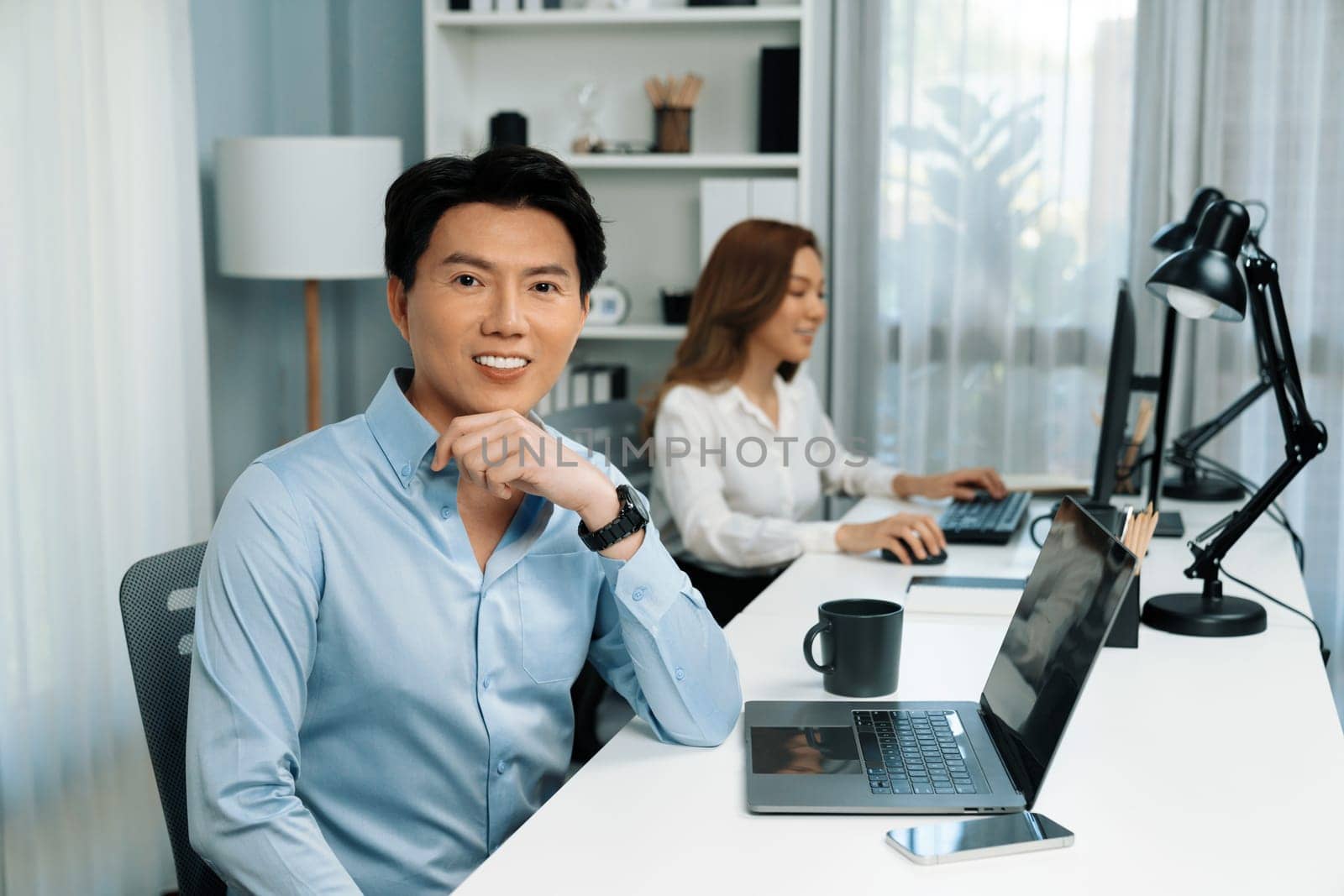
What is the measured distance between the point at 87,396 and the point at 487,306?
1.47 m

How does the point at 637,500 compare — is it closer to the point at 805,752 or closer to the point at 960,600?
the point at 805,752

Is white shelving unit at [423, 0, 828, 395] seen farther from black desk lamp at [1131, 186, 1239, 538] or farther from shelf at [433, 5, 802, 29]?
black desk lamp at [1131, 186, 1239, 538]

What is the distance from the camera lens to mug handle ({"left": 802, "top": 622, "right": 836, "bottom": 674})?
1389mm

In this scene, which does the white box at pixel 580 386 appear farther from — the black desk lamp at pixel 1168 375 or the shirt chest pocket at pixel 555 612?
the shirt chest pocket at pixel 555 612

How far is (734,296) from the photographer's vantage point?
2.63 m

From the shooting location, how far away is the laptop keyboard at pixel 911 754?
1149 mm

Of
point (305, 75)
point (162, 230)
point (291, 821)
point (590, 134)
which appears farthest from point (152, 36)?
point (291, 821)

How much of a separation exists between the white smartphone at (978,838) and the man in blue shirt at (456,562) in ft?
0.93

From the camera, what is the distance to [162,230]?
8.52ft

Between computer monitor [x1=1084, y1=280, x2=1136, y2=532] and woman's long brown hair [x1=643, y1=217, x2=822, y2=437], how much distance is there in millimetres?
733

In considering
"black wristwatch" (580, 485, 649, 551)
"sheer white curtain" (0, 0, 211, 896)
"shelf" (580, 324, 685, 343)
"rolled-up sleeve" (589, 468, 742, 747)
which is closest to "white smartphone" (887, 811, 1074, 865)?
"rolled-up sleeve" (589, 468, 742, 747)

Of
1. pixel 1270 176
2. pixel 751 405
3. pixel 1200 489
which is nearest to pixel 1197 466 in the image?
pixel 1200 489

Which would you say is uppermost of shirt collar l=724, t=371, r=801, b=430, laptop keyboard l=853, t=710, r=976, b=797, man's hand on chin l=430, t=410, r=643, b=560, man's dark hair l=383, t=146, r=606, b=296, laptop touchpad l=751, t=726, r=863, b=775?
man's dark hair l=383, t=146, r=606, b=296

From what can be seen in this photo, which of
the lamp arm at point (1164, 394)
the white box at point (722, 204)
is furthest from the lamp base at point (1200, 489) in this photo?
the white box at point (722, 204)
